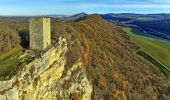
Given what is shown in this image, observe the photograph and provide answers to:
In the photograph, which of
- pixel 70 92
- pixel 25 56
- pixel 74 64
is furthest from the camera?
pixel 74 64

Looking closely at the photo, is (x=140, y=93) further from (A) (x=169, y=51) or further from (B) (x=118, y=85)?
(A) (x=169, y=51)

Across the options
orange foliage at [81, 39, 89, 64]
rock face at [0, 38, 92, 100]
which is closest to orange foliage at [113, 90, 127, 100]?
rock face at [0, 38, 92, 100]

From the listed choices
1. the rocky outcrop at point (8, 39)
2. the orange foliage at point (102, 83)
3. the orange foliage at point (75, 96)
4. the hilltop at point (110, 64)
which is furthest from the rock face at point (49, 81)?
the rocky outcrop at point (8, 39)

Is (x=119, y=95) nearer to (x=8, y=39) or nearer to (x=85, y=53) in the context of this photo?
(x=85, y=53)

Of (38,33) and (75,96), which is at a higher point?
(38,33)

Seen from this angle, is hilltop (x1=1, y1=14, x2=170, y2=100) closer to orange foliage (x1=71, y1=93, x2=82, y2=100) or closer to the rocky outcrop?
orange foliage (x1=71, y1=93, x2=82, y2=100)

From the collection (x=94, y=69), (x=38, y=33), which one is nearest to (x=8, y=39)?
(x=38, y=33)

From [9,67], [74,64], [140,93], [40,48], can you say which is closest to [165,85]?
[140,93]
